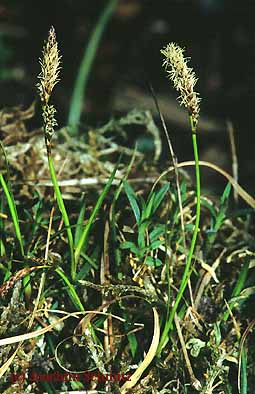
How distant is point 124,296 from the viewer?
0.68 metres

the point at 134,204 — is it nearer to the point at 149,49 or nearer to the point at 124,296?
the point at 124,296

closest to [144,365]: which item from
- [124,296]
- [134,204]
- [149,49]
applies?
[124,296]

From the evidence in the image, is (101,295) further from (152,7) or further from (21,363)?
(152,7)

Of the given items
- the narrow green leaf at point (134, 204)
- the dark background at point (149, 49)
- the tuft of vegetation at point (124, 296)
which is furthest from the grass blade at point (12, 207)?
the dark background at point (149, 49)

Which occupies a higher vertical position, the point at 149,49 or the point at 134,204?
the point at 149,49

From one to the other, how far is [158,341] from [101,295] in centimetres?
8

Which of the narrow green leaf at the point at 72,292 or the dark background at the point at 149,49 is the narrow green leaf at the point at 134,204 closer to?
the narrow green leaf at the point at 72,292

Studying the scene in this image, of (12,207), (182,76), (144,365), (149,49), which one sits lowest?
(144,365)

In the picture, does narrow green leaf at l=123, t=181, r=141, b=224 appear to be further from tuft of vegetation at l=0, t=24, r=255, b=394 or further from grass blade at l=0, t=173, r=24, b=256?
grass blade at l=0, t=173, r=24, b=256

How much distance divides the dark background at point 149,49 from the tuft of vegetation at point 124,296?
1070 millimetres

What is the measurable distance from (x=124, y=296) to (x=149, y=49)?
150 centimetres

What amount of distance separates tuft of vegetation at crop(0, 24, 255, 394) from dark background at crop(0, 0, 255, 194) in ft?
3.51

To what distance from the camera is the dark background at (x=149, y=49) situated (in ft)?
6.29

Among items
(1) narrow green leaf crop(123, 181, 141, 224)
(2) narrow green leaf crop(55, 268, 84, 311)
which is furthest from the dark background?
(2) narrow green leaf crop(55, 268, 84, 311)
